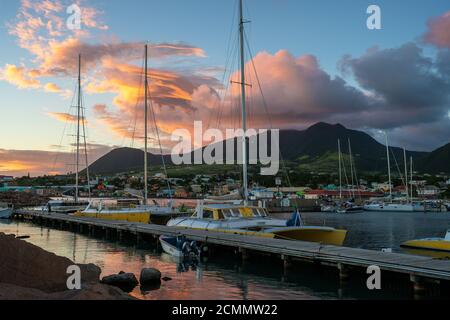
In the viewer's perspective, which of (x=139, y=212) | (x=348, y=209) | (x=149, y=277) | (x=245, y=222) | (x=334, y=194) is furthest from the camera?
(x=334, y=194)

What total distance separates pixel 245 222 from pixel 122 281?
1240cm

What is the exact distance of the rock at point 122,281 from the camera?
19484 millimetres

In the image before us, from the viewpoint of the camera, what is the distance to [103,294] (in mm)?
12453

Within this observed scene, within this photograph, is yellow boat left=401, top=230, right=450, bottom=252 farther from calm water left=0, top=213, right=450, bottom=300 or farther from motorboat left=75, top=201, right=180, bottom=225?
motorboat left=75, top=201, right=180, bottom=225

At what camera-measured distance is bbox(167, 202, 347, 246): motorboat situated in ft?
89.8

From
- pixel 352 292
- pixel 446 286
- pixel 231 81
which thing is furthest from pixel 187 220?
pixel 446 286

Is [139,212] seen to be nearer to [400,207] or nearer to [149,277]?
[149,277]

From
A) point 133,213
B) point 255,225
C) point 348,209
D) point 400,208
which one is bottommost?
point 348,209

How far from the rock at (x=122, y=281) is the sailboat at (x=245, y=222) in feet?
33.8

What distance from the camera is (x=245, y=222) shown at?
30500 millimetres

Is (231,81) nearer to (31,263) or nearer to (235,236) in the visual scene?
(235,236)

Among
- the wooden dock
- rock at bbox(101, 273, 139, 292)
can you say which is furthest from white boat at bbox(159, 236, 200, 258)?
rock at bbox(101, 273, 139, 292)

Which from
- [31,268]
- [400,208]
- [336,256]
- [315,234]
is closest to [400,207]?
[400,208]
